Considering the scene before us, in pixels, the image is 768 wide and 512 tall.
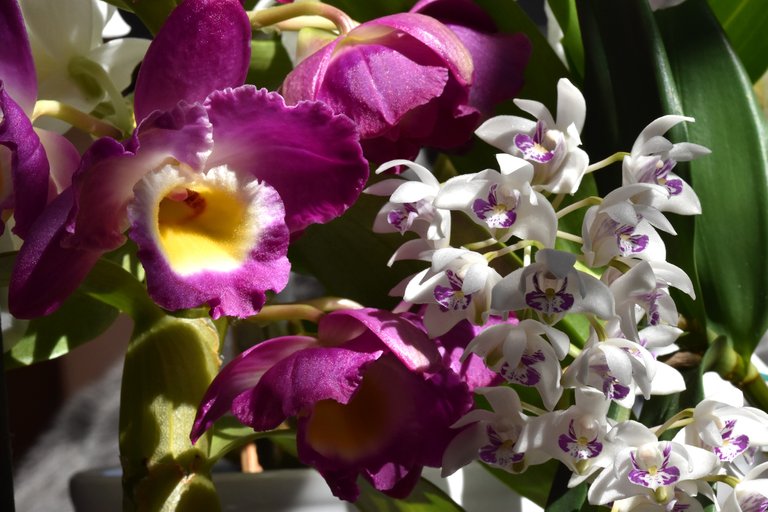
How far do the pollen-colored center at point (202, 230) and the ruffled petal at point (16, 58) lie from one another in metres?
0.06

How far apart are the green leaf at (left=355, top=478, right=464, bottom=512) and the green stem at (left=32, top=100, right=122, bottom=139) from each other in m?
0.20

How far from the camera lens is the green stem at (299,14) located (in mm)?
382

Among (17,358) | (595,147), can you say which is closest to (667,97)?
(595,147)

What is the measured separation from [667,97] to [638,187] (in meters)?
0.10

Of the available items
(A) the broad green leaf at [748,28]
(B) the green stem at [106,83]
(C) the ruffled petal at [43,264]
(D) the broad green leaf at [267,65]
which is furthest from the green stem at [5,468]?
(A) the broad green leaf at [748,28]

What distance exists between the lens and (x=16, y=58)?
31 centimetres

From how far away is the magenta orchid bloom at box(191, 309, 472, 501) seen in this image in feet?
1.06

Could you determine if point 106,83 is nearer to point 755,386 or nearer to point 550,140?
point 550,140

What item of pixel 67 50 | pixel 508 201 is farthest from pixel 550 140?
pixel 67 50

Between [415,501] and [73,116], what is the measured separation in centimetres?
22

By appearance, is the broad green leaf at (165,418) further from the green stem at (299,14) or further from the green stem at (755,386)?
the green stem at (755,386)

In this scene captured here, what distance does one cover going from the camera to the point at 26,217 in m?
0.29

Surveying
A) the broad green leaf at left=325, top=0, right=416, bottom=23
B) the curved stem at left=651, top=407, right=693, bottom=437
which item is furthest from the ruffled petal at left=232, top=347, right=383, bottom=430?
the broad green leaf at left=325, top=0, right=416, bottom=23

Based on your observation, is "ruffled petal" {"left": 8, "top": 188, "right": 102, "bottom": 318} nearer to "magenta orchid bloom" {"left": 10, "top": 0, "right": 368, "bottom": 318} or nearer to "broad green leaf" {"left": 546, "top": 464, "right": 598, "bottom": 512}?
"magenta orchid bloom" {"left": 10, "top": 0, "right": 368, "bottom": 318}
